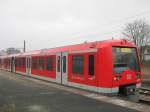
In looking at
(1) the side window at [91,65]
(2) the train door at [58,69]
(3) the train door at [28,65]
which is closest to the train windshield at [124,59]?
(1) the side window at [91,65]

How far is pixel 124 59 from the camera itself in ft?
40.3

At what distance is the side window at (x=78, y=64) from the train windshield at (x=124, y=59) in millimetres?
2045

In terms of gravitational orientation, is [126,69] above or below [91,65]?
below

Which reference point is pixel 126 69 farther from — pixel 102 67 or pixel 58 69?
pixel 58 69

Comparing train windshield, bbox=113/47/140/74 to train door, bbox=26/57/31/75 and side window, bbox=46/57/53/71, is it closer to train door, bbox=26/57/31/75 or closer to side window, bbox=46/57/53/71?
side window, bbox=46/57/53/71

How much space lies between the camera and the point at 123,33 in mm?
63562

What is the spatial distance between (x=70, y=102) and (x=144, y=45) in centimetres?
5521

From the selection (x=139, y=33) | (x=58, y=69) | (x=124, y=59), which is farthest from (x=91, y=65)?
(x=139, y=33)

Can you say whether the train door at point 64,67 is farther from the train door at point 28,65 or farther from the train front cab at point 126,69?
the train door at point 28,65

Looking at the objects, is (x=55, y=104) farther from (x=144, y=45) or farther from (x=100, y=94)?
(x=144, y=45)

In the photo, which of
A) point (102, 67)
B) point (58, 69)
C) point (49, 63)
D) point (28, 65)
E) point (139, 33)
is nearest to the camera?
point (102, 67)

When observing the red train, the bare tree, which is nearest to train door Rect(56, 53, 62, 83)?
the red train

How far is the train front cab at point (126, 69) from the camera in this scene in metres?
11.8

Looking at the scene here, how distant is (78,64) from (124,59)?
2.61m
